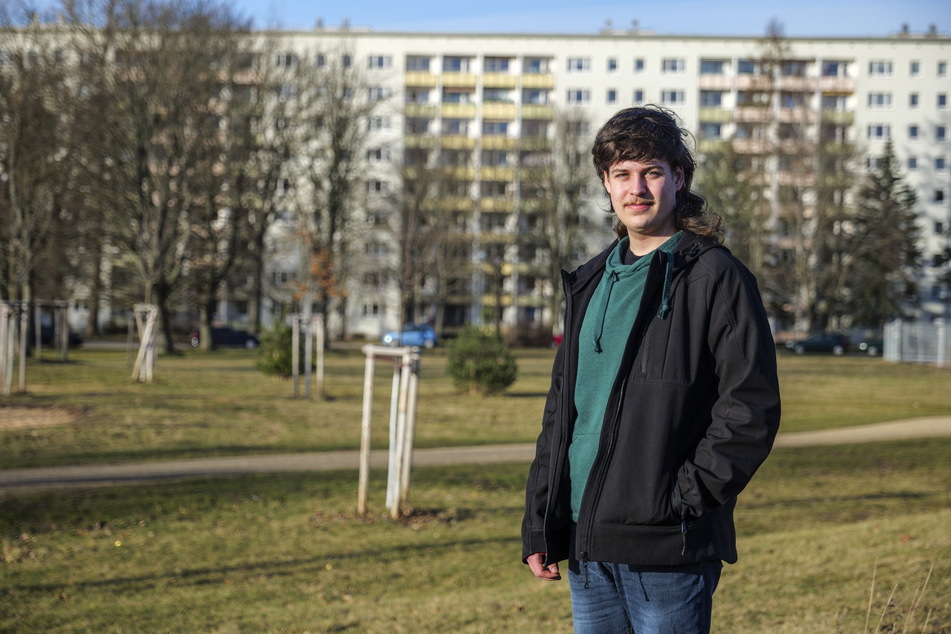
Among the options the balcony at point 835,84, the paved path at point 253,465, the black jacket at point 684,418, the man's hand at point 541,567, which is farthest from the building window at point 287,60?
the balcony at point 835,84

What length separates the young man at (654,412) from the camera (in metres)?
2.49

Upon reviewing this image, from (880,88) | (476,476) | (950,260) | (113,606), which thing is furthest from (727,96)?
(113,606)

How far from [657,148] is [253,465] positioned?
11.2 metres

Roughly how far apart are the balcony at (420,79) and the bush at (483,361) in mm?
61262

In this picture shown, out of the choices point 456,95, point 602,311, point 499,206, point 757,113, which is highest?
point 456,95

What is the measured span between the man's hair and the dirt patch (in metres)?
Result: 15.1

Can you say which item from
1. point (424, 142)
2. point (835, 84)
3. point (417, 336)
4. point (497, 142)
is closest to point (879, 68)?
point (835, 84)

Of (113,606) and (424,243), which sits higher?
(424,243)

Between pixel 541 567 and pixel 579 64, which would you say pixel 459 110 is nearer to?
pixel 579 64

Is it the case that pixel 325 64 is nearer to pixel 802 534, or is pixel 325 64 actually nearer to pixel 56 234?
pixel 56 234

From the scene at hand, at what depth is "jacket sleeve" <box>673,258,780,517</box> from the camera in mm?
2447

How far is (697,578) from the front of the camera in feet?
8.50

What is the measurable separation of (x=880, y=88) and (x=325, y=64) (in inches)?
1994

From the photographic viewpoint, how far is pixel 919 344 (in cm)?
4794
